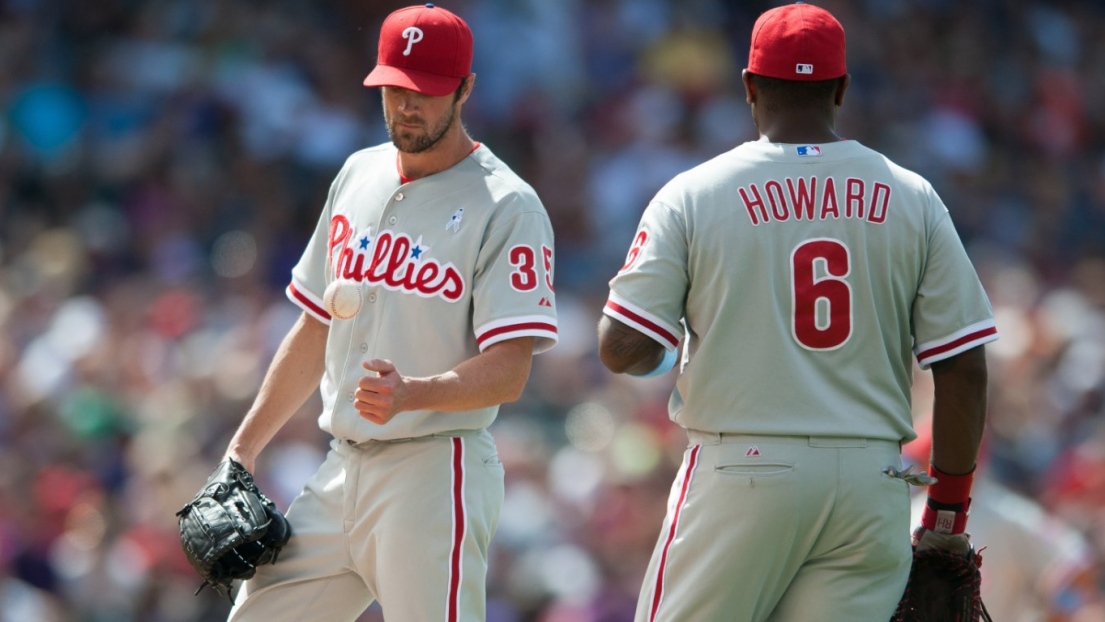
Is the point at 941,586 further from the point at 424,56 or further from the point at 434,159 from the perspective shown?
the point at 424,56

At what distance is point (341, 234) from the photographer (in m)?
4.35

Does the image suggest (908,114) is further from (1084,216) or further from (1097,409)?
(1097,409)

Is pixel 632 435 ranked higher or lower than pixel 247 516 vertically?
lower

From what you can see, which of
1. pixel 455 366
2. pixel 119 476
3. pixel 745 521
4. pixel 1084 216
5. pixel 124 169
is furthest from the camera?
pixel 1084 216

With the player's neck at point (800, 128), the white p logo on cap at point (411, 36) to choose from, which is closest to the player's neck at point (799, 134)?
the player's neck at point (800, 128)

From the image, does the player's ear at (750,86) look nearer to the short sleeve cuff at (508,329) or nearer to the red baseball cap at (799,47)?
the red baseball cap at (799,47)

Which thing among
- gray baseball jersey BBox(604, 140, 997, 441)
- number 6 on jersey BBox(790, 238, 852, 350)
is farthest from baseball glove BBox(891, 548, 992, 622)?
number 6 on jersey BBox(790, 238, 852, 350)

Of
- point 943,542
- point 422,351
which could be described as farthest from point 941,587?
point 422,351

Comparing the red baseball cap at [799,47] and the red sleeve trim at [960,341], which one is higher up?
the red baseball cap at [799,47]

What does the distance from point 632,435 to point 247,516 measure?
214 inches

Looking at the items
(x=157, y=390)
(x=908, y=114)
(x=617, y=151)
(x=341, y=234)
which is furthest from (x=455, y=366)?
(x=908, y=114)

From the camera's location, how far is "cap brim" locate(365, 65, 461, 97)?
4.13 metres

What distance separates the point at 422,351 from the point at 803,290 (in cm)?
102

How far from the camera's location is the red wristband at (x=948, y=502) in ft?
12.6
